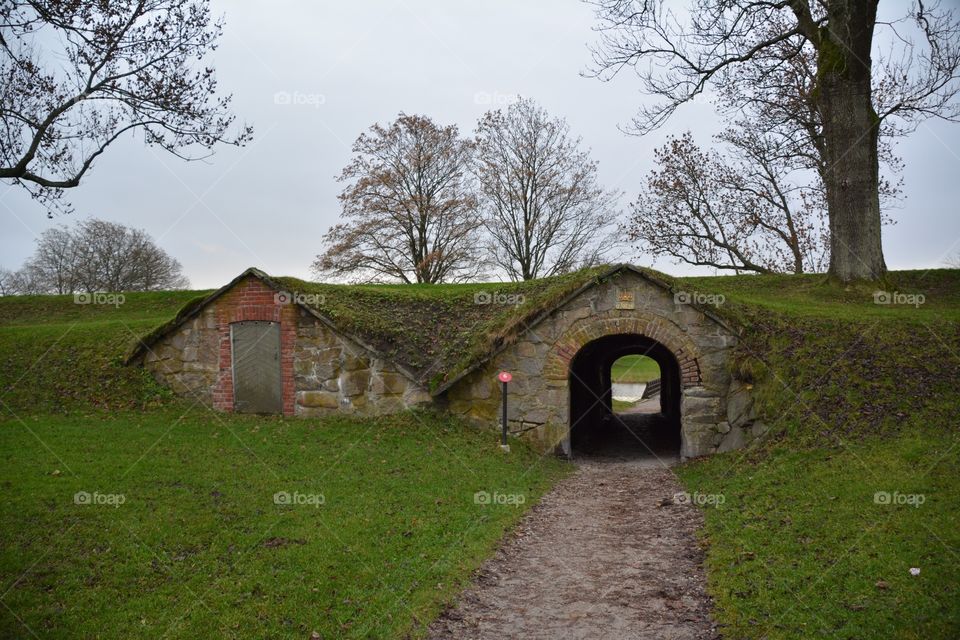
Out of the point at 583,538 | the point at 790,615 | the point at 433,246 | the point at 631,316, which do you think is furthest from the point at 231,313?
the point at 433,246

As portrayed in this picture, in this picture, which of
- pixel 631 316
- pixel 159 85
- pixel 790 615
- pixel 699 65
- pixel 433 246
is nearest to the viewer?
pixel 790 615

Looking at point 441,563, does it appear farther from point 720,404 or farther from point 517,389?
point 720,404

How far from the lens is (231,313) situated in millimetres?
14484

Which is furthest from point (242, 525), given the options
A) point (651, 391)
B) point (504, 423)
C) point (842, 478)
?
point (651, 391)

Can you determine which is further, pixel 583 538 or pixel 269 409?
pixel 269 409

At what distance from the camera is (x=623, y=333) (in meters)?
13.2

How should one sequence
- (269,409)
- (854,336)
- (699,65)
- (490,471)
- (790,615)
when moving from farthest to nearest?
(699,65) → (269,409) → (854,336) → (490,471) → (790,615)

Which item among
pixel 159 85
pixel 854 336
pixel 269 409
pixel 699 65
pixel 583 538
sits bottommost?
pixel 583 538

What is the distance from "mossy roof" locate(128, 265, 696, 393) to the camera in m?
13.3

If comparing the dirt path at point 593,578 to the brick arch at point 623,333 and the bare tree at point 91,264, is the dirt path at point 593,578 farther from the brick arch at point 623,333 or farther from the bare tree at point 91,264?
the bare tree at point 91,264

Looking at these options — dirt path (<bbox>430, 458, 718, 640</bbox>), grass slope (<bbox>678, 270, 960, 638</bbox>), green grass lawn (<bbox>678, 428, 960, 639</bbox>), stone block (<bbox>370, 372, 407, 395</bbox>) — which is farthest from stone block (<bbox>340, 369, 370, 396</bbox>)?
green grass lawn (<bbox>678, 428, 960, 639</bbox>)

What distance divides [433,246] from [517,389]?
1824 centimetres

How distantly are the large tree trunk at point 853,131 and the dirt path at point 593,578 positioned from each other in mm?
8748

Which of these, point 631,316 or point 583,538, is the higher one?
point 631,316
